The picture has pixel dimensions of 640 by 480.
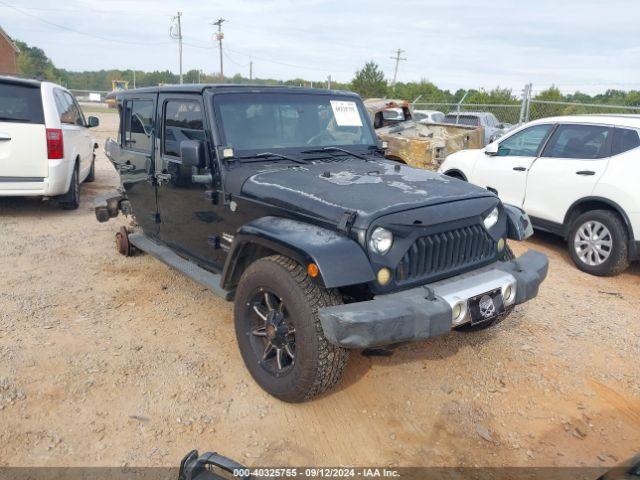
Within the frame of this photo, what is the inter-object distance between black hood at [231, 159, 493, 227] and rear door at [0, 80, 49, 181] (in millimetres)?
4480

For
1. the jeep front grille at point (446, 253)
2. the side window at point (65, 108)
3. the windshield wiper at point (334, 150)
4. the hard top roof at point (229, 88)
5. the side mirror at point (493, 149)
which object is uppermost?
the hard top roof at point (229, 88)

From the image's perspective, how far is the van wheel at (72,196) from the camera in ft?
24.2

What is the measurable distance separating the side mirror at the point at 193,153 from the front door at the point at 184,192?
162 mm

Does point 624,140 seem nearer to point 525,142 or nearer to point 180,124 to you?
point 525,142

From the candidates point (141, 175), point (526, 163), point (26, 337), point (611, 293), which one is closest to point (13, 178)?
point (141, 175)

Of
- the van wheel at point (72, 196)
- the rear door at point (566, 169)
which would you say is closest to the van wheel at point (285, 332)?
the rear door at point (566, 169)

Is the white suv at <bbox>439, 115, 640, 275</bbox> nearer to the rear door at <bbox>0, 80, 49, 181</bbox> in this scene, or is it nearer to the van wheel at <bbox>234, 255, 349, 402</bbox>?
the van wheel at <bbox>234, 255, 349, 402</bbox>

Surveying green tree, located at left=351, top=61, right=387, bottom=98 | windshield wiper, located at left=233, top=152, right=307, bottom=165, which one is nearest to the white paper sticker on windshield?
windshield wiper, located at left=233, top=152, right=307, bottom=165

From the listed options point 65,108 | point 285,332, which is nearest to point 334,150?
point 285,332

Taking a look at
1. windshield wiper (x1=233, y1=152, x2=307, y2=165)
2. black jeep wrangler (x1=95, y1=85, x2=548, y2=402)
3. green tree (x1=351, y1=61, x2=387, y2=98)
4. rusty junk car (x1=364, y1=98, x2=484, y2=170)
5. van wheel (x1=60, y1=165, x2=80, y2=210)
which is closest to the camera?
black jeep wrangler (x1=95, y1=85, x2=548, y2=402)

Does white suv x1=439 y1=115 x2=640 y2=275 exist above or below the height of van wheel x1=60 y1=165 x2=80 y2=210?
above

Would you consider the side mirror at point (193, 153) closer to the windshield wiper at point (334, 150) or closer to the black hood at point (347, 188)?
the black hood at point (347, 188)

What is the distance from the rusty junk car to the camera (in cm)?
872

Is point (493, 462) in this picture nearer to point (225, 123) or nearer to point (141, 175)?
point (225, 123)
